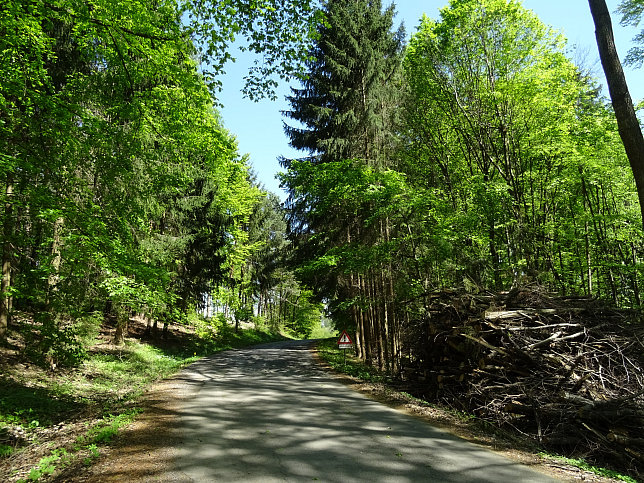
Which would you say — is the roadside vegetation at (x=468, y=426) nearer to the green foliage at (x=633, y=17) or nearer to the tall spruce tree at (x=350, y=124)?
the tall spruce tree at (x=350, y=124)

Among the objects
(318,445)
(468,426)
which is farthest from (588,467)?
(318,445)

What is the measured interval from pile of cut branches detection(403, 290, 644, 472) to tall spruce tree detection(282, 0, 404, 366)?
4606 mm

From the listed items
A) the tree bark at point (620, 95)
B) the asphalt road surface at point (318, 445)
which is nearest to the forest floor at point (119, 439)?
the asphalt road surface at point (318, 445)

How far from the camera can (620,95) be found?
5.84 m

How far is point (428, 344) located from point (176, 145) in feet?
29.9

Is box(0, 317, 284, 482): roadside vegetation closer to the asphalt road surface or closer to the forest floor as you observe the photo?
the forest floor

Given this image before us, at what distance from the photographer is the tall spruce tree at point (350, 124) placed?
1500cm

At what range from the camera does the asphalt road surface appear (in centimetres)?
434

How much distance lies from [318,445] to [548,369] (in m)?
5.07

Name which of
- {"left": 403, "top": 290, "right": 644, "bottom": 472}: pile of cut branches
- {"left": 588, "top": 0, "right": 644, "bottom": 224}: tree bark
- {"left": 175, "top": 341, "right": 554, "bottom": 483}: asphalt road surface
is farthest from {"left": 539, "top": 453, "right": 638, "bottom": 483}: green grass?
{"left": 588, "top": 0, "right": 644, "bottom": 224}: tree bark

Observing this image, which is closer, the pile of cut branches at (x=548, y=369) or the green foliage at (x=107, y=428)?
the green foliage at (x=107, y=428)

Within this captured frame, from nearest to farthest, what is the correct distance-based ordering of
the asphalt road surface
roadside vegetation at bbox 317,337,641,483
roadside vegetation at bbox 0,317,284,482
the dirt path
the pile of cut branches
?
the dirt path → the asphalt road surface → roadside vegetation at bbox 0,317,284,482 → roadside vegetation at bbox 317,337,641,483 → the pile of cut branches

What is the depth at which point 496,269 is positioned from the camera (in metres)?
12.3

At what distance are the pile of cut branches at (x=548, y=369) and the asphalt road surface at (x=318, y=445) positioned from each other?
5.99 feet
